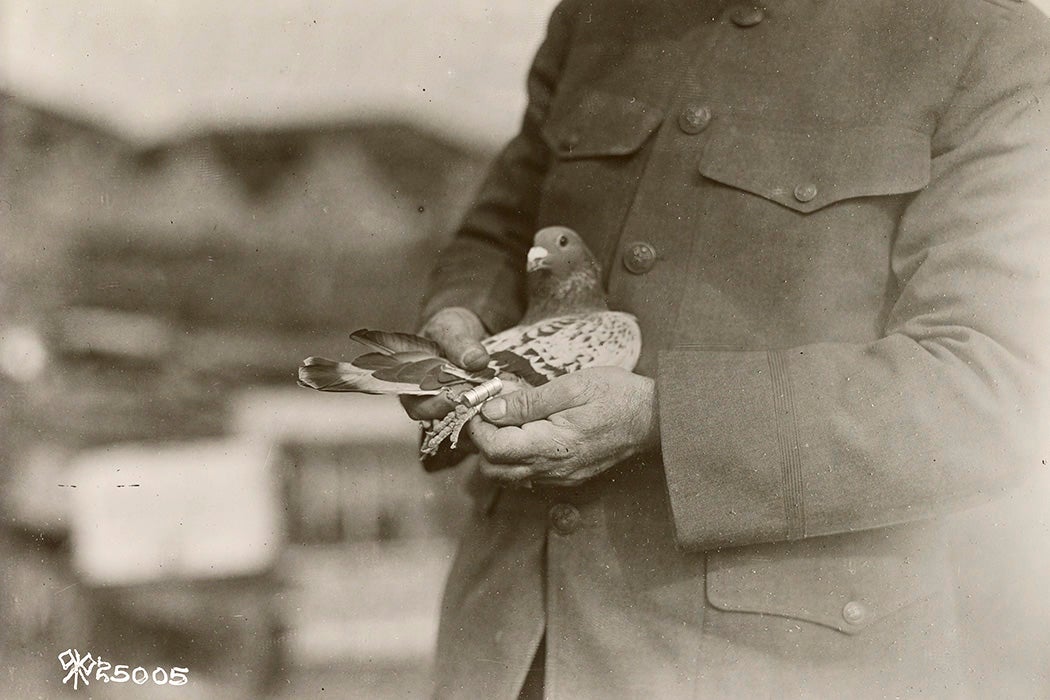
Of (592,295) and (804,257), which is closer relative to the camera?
(804,257)

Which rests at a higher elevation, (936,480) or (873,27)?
(873,27)

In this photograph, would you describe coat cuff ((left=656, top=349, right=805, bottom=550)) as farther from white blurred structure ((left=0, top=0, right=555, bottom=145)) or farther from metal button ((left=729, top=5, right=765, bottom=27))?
white blurred structure ((left=0, top=0, right=555, bottom=145))

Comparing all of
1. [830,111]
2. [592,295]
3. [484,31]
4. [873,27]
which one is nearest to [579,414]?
[592,295]

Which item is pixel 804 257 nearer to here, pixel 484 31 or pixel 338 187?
pixel 484 31

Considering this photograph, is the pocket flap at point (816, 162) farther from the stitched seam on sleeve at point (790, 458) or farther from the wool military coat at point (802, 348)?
the stitched seam on sleeve at point (790, 458)

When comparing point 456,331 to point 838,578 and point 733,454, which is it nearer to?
point 733,454
